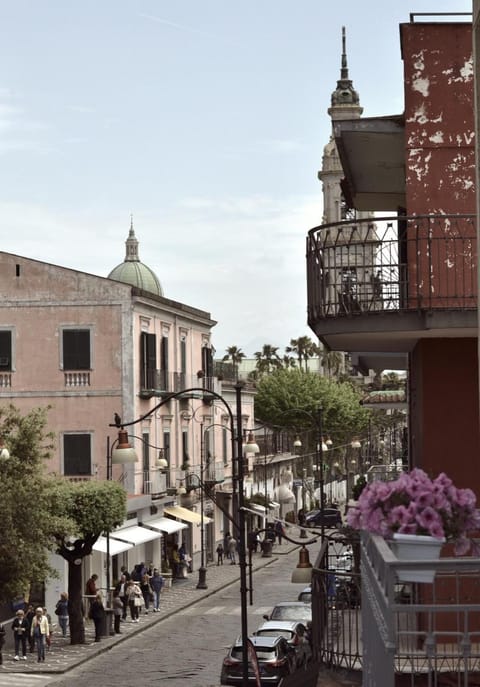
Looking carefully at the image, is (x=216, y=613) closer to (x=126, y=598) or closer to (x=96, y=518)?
(x=126, y=598)

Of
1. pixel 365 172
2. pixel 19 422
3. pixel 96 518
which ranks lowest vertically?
pixel 96 518

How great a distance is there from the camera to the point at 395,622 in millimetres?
5762

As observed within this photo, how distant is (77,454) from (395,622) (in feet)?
156

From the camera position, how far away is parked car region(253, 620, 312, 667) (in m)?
31.9

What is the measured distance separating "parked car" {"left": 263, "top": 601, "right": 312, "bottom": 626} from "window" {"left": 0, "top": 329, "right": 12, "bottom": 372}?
2053 centimetres

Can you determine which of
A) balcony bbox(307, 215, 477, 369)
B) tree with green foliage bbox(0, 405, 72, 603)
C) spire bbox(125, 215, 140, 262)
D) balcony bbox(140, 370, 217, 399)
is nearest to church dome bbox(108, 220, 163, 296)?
spire bbox(125, 215, 140, 262)

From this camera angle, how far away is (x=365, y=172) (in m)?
20.0

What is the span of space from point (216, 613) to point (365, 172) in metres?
29.5

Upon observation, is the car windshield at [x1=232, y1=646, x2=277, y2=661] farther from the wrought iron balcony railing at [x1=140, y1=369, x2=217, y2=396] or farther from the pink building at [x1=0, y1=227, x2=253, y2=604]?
the wrought iron balcony railing at [x1=140, y1=369, x2=217, y2=396]

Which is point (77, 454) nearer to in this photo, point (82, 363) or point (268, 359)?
point (82, 363)

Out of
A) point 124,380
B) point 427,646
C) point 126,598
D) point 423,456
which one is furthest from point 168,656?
point 427,646

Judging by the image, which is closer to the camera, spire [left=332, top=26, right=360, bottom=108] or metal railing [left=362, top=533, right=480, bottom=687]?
metal railing [left=362, top=533, right=480, bottom=687]

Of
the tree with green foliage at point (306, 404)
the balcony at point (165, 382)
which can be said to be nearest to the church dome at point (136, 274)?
the tree with green foliage at point (306, 404)

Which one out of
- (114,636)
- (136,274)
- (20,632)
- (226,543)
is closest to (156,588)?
(114,636)
